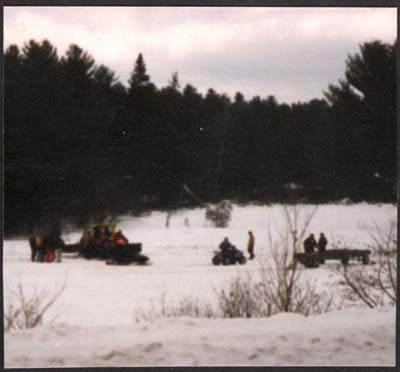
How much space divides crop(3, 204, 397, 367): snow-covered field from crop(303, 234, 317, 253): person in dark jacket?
0.50 ft

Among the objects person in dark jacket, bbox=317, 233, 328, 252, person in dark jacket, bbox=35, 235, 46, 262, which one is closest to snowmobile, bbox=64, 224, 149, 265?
person in dark jacket, bbox=35, 235, 46, 262

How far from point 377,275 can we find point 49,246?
4874mm

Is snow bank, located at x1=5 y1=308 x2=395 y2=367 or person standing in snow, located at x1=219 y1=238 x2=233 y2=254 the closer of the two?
snow bank, located at x1=5 y1=308 x2=395 y2=367

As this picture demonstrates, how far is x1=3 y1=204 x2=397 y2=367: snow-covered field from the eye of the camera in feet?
30.8

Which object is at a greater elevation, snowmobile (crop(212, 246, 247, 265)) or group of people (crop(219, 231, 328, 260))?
group of people (crop(219, 231, 328, 260))

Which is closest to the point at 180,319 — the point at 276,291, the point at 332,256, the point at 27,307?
the point at 276,291

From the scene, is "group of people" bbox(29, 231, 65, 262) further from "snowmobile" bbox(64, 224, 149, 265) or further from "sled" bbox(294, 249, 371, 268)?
"sled" bbox(294, 249, 371, 268)

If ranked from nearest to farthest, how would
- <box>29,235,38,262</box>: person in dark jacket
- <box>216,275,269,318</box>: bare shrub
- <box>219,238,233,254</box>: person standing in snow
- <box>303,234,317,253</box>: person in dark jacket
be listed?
1. <box>29,235,38,262</box>: person in dark jacket
2. <box>216,275,269,318</box>: bare shrub
3. <box>303,234,317,253</box>: person in dark jacket
4. <box>219,238,233,254</box>: person standing in snow

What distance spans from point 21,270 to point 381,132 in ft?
17.4

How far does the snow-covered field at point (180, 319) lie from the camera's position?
30.8 feet

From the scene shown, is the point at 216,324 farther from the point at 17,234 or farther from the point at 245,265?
the point at 17,234

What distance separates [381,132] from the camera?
33.0ft

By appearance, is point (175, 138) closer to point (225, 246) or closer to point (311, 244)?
point (225, 246)

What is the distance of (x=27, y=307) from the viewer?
393 inches
